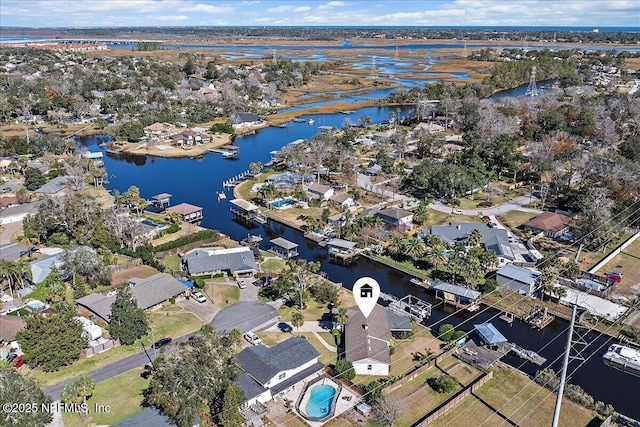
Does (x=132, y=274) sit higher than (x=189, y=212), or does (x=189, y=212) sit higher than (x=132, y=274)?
(x=189, y=212)

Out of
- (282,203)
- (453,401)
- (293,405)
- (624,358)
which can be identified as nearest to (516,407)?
(453,401)

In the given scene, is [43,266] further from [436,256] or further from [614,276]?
[614,276]


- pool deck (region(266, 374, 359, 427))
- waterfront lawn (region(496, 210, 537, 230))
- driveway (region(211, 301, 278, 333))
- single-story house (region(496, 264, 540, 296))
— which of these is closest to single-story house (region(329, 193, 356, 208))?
waterfront lawn (region(496, 210, 537, 230))

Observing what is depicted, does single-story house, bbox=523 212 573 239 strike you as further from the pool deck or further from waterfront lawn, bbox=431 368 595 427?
the pool deck

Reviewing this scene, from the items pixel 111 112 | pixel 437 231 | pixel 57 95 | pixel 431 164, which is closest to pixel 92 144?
pixel 111 112

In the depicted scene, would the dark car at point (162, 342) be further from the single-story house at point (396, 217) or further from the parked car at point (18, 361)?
the single-story house at point (396, 217)

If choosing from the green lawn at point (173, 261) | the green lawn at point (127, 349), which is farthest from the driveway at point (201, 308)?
the green lawn at point (173, 261)
